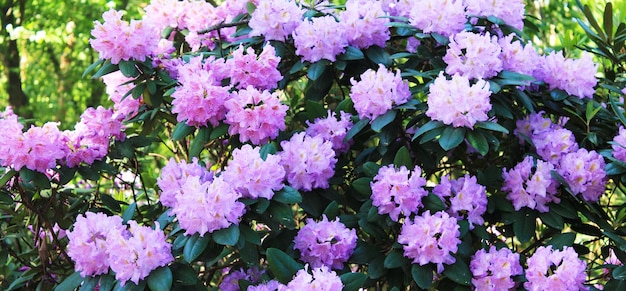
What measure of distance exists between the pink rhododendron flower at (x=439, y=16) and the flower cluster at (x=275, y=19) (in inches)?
12.6

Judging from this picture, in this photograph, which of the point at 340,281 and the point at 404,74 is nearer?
the point at 340,281

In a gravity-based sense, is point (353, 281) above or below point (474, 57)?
below

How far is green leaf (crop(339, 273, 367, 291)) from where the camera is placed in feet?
4.26

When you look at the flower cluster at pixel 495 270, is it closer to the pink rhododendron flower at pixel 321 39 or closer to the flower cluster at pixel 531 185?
the flower cluster at pixel 531 185

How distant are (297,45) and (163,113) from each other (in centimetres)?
42

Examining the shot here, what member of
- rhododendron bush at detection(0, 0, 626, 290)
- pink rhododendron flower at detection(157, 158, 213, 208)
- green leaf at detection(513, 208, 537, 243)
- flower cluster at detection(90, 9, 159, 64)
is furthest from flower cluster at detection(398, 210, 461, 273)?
flower cluster at detection(90, 9, 159, 64)

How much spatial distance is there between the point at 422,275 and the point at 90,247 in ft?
2.24

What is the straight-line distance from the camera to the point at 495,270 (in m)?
1.41

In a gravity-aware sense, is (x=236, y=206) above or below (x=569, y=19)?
above

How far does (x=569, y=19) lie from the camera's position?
3576 mm

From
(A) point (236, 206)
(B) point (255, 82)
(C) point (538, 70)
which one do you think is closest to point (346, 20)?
(B) point (255, 82)

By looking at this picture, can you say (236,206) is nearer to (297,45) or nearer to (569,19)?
(297,45)

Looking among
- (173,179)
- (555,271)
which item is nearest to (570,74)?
(555,271)

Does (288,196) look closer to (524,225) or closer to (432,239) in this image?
(432,239)
